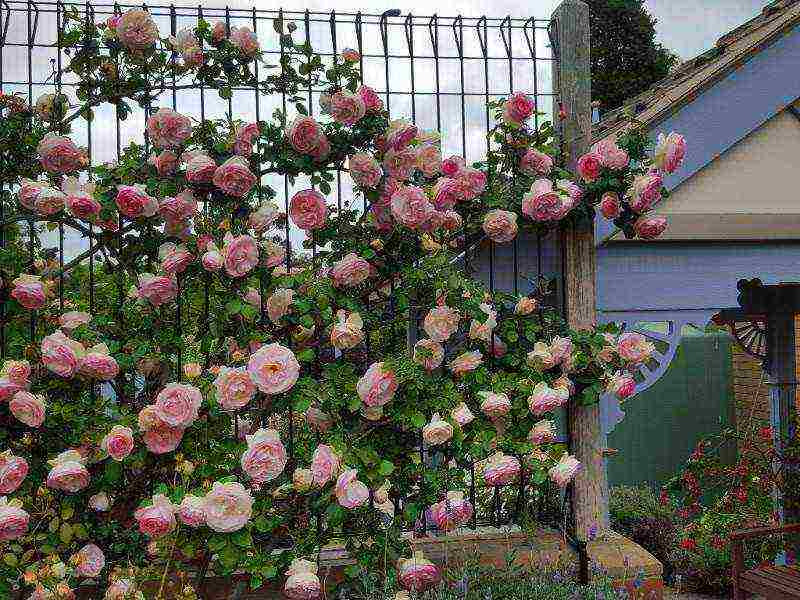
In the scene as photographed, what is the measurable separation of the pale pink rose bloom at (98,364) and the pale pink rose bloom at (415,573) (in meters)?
1.25

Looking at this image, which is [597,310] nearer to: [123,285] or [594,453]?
[594,453]

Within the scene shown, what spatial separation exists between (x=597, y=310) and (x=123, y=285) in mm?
1968

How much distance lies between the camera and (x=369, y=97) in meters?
3.03

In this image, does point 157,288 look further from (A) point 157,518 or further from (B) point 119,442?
(A) point 157,518

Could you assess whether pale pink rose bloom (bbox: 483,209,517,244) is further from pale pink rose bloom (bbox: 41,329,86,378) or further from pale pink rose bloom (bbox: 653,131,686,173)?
pale pink rose bloom (bbox: 41,329,86,378)

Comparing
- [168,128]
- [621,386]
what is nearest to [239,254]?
[168,128]

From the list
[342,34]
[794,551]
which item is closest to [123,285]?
[342,34]

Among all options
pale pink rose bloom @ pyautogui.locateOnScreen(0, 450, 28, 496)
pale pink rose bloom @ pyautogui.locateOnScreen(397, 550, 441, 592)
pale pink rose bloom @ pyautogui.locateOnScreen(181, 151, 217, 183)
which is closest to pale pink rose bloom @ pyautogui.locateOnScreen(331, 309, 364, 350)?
pale pink rose bloom @ pyautogui.locateOnScreen(181, 151, 217, 183)

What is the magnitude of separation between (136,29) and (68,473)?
1604mm

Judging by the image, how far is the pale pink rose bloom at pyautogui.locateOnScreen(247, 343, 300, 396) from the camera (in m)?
2.79

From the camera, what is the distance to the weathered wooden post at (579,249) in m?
3.46

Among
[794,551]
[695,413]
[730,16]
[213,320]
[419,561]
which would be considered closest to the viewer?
[419,561]

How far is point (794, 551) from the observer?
5980mm

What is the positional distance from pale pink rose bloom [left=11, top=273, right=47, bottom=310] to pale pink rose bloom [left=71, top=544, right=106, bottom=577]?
2.88 feet
